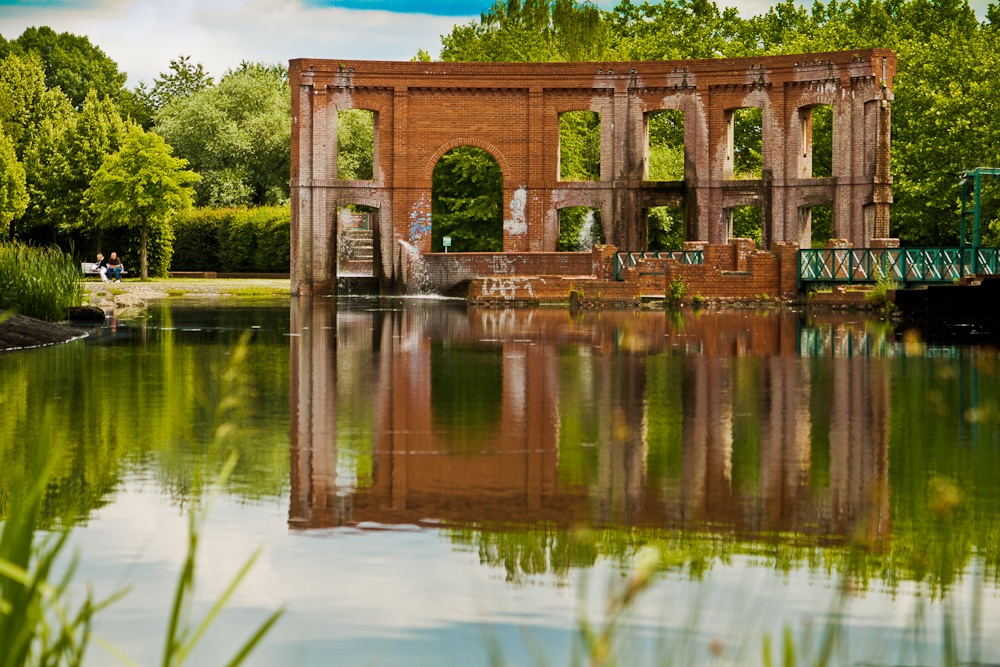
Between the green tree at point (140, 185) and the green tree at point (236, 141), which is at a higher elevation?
the green tree at point (236, 141)

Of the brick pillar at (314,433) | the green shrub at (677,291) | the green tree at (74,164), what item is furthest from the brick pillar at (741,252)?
the green tree at (74,164)

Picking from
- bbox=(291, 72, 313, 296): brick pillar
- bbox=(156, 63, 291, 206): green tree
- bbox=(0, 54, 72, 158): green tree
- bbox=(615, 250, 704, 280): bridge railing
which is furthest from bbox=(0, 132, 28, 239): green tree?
bbox=(615, 250, 704, 280): bridge railing

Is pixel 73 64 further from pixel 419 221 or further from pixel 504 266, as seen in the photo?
pixel 504 266

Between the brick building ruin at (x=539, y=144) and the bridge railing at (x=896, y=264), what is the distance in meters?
9.58

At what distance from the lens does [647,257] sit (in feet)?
112

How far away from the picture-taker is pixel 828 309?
30.9 metres

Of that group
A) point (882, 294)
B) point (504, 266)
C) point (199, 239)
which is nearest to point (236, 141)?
point (199, 239)

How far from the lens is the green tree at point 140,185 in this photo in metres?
50.8

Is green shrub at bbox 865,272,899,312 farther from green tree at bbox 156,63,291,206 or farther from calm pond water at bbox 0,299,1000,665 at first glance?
green tree at bbox 156,63,291,206

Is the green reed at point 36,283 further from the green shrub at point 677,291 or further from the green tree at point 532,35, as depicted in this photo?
the green tree at point 532,35

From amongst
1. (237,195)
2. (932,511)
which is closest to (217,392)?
(932,511)

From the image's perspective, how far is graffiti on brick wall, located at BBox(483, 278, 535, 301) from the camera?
119 ft

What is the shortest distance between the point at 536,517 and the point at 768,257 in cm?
2699

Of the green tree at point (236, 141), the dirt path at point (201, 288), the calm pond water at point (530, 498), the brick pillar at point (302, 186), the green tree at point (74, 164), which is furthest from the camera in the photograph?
the green tree at point (236, 141)
